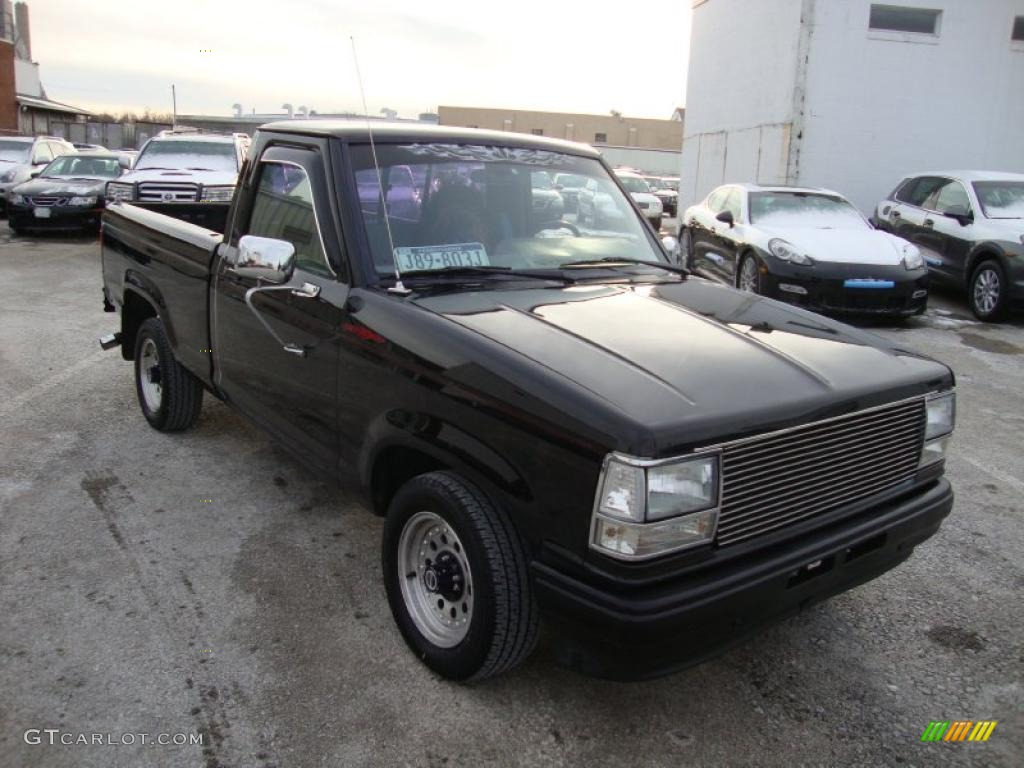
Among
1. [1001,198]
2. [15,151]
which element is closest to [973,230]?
[1001,198]

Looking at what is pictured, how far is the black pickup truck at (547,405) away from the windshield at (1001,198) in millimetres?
8495

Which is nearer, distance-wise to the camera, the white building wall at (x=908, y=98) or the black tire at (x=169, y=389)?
the black tire at (x=169, y=389)

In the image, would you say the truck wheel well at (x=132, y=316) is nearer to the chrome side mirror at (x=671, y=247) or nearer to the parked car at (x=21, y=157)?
the chrome side mirror at (x=671, y=247)

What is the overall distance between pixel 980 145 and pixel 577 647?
57.0ft

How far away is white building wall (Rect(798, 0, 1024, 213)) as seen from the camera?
15.7 meters

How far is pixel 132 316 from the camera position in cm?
564

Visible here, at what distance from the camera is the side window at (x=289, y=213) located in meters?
3.49

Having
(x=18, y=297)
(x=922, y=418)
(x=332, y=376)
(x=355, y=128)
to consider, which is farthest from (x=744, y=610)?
(x=18, y=297)

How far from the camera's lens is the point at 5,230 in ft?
54.3

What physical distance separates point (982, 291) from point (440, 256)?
29.8ft

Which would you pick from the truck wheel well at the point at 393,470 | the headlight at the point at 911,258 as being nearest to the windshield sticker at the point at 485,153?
the truck wheel well at the point at 393,470

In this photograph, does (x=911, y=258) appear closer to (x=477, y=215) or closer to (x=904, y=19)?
(x=477, y=215)

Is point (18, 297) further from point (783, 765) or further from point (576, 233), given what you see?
point (783, 765)

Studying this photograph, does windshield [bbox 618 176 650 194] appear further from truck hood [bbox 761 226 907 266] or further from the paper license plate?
the paper license plate
